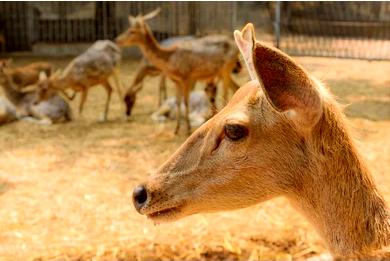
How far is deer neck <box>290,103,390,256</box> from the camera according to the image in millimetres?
2520

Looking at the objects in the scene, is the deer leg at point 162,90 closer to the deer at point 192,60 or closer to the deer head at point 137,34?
the deer head at point 137,34

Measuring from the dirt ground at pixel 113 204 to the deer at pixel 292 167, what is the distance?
306 millimetres

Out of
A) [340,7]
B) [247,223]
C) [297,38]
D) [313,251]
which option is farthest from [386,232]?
[340,7]

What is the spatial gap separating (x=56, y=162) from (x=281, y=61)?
5594mm

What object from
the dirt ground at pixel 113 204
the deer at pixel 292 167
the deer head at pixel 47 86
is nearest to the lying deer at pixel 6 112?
the dirt ground at pixel 113 204

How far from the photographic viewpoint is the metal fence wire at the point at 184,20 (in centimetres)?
1439

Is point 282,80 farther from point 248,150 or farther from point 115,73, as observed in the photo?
point 115,73

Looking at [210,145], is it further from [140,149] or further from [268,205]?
[140,149]

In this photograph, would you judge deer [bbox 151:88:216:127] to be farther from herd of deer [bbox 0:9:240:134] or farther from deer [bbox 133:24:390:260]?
deer [bbox 133:24:390:260]

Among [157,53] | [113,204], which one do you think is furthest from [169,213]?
[157,53]

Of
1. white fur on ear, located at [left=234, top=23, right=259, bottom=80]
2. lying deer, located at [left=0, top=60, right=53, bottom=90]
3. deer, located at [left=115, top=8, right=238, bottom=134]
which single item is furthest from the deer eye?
lying deer, located at [left=0, top=60, right=53, bottom=90]

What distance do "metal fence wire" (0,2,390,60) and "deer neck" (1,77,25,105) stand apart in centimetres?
625

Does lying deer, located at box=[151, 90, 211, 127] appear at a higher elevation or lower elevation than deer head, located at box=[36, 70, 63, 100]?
lower

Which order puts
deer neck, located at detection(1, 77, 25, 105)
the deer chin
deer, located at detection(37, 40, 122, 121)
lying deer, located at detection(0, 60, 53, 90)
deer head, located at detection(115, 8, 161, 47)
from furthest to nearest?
lying deer, located at detection(0, 60, 53, 90) < deer neck, located at detection(1, 77, 25, 105) < deer, located at detection(37, 40, 122, 121) < deer head, located at detection(115, 8, 161, 47) < the deer chin
